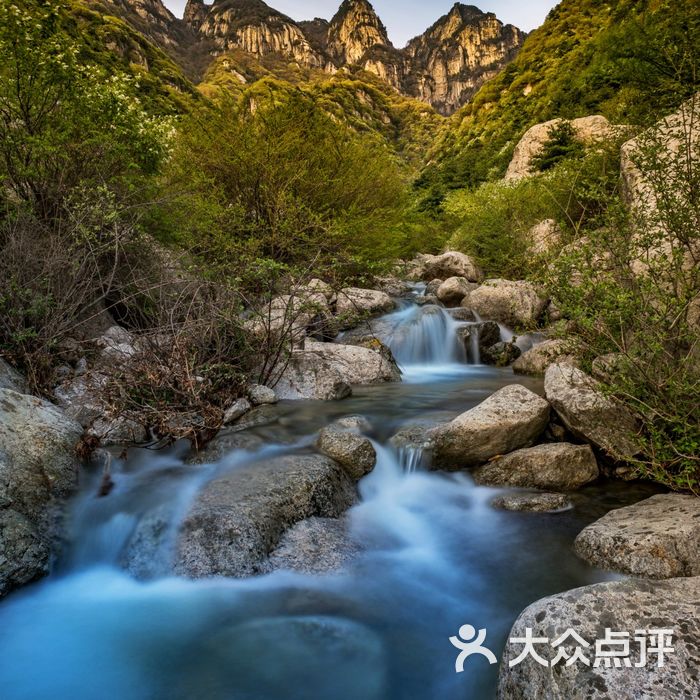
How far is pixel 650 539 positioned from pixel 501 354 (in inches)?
305

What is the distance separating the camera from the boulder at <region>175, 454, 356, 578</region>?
391 centimetres

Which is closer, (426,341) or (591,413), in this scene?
(591,413)

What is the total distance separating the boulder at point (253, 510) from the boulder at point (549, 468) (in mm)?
1787

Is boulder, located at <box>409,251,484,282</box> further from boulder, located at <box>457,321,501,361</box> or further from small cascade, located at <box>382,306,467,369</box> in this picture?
boulder, located at <box>457,321,501,361</box>

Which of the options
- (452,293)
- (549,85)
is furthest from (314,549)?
(549,85)

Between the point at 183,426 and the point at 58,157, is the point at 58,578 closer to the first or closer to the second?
the point at 183,426

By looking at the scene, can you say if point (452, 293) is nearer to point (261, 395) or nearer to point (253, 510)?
point (261, 395)

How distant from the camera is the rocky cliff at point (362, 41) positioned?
16100 cm

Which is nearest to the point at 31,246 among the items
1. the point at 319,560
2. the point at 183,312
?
the point at 183,312

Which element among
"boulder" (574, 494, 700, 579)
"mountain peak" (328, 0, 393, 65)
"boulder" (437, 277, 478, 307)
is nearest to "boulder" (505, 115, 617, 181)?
"boulder" (437, 277, 478, 307)

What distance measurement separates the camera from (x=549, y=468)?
5.12 m

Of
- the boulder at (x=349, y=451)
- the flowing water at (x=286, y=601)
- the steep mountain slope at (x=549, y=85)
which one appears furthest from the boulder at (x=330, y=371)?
Result: the steep mountain slope at (x=549, y=85)

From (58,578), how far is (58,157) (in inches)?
298

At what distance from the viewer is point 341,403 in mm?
7816
